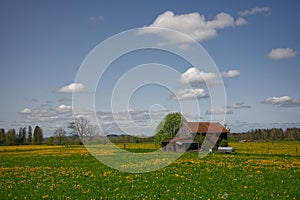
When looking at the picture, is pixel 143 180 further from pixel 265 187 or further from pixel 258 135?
pixel 258 135

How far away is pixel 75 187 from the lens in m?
16.1

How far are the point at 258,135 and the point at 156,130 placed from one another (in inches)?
3355

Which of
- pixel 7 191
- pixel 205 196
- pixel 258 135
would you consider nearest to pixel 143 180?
pixel 205 196

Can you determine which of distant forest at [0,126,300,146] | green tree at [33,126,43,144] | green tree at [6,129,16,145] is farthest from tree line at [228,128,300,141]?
green tree at [6,129,16,145]

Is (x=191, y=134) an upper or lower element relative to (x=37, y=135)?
lower

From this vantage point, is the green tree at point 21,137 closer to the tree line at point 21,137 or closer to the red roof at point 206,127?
the tree line at point 21,137

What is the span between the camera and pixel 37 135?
126812 millimetres

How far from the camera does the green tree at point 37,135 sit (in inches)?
4954

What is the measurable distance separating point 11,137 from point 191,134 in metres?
83.1

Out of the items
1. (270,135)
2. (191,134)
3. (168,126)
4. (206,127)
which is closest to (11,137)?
(168,126)

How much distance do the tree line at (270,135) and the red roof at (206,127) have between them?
67034mm

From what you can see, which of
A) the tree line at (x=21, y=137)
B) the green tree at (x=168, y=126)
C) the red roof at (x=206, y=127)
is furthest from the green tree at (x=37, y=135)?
the red roof at (x=206, y=127)

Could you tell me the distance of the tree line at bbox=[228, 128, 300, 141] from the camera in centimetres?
13215

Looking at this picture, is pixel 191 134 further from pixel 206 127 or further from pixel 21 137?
pixel 21 137
